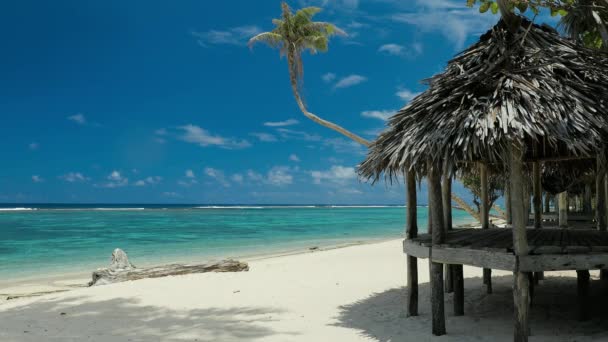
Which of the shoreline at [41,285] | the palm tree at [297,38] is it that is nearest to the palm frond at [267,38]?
the palm tree at [297,38]

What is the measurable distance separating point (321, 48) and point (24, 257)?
1500cm

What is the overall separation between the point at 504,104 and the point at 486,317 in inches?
129

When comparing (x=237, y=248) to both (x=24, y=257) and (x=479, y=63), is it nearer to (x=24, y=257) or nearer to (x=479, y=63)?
(x=24, y=257)

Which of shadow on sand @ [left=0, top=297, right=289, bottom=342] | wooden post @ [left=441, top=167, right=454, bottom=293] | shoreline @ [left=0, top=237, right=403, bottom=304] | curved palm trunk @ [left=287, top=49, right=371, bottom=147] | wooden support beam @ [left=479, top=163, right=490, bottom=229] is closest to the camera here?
shadow on sand @ [left=0, top=297, right=289, bottom=342]

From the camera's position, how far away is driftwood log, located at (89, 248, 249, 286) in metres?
11.7

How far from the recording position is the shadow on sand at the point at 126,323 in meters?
6.62

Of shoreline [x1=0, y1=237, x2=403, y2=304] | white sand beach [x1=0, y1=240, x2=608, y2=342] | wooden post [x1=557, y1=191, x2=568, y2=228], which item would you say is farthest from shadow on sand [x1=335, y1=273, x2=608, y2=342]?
shoreline [x1=0, y1=237, x2=403, y2=304]

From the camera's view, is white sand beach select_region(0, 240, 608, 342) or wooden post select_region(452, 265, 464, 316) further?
wooden post select_region(452, 265, 464, 316)

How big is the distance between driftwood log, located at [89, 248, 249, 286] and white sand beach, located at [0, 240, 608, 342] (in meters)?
0.47

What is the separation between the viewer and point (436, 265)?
605 cm

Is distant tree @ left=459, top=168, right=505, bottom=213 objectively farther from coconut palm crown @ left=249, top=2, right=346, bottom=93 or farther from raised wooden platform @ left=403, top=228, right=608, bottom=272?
raised wooden platform @ left=403, top=228, right=608, bottom=272

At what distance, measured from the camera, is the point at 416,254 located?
648 cm

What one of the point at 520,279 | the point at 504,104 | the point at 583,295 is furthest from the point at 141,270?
the point at 504,104

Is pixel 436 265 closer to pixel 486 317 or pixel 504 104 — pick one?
pixel 486 317
